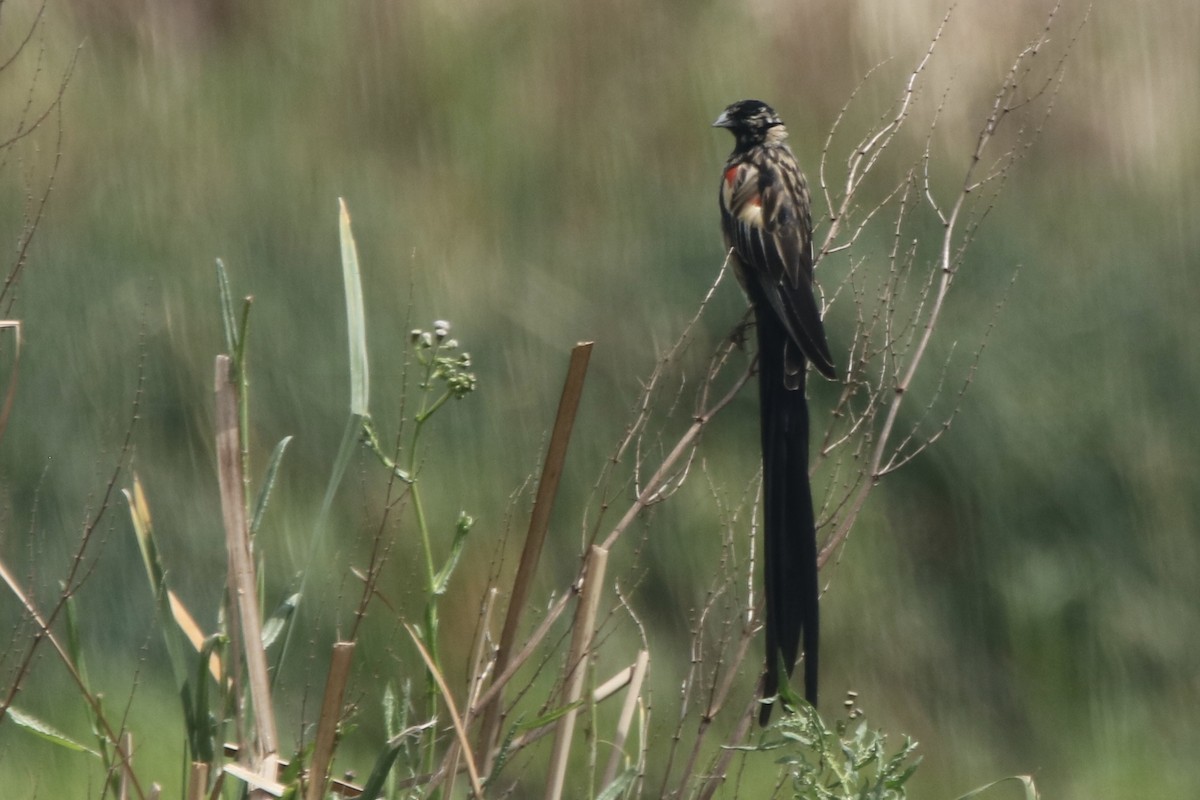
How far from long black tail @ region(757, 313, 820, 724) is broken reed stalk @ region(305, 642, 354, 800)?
737 mm

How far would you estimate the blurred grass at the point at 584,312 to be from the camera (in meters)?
4.37

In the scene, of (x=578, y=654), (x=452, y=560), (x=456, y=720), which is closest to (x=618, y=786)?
(x=578, y=654)

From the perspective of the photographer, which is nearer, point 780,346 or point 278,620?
point 278,620

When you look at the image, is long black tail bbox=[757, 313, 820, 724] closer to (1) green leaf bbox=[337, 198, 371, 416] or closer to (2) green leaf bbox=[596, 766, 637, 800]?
(2) green leaf bbox=[596, 766, 637, 800]

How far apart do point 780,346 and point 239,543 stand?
1678 mm

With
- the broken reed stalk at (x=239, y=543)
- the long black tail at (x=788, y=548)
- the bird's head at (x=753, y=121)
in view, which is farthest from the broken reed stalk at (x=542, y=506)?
the bird's head at (x=753, y=121)

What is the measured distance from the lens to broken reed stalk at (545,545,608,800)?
6.83ft

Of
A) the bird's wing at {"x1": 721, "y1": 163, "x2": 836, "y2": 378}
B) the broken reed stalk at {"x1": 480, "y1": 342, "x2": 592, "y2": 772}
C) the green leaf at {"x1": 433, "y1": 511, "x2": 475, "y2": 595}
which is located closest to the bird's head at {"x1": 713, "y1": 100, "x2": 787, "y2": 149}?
the bird's wing at {"x1": 721, "y1": 163, "x2": 836, "y2": 378}

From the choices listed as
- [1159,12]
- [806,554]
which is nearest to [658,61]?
[1159,12]

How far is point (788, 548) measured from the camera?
8.21 ft

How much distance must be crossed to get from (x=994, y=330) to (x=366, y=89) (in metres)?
2.86

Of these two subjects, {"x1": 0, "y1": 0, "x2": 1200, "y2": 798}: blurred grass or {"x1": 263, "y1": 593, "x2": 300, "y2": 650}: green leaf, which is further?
{"x1": 0, "y1": 0, "x2": 1200, "y2": 798}: blurred grass

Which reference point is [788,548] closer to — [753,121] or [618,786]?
[618,786]

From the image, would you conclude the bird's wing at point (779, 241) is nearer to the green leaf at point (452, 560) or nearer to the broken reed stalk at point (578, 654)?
the broken reed stalk at point (578, 654)
